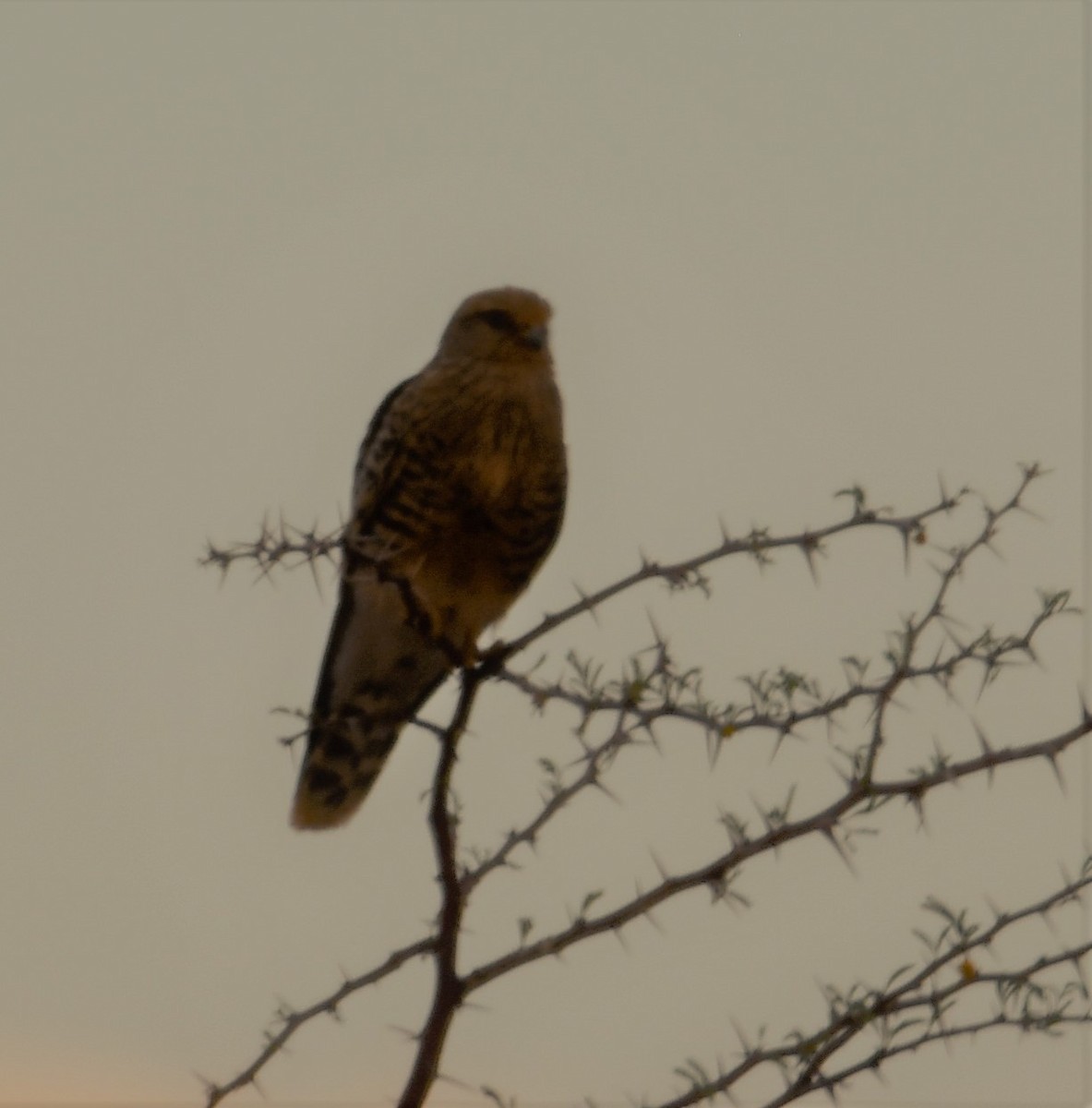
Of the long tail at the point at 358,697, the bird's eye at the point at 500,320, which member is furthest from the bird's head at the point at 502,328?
the long tail at the point at 358,697

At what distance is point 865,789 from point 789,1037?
0.46m

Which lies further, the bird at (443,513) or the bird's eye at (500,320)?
the bird's eye at (500,320)

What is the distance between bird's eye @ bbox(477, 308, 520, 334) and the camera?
562cm

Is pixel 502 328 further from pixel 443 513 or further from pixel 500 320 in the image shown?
pixel 443 513

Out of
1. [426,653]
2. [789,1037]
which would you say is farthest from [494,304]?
[789,1037]

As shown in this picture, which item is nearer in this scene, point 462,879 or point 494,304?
point 462,879

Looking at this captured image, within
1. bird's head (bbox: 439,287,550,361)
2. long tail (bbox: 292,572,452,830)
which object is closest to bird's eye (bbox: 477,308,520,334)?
bird's head (bbox: 439,287,550,361)

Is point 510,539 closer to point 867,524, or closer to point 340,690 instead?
point 340,690

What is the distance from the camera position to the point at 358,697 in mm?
5922

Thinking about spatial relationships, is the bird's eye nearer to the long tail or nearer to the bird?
the bird

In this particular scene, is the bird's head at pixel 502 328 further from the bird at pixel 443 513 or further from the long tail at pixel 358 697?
the long tail at pixel 358 697

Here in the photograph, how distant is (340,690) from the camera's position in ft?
19.4

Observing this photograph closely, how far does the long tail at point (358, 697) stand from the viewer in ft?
18.6

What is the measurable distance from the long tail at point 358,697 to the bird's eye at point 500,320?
0.92 m
